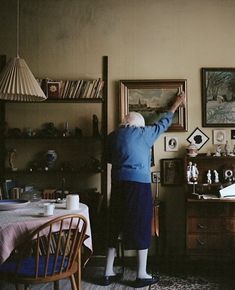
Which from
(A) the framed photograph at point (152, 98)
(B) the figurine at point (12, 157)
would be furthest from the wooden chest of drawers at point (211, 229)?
(B) the figurine at point (12, 157)

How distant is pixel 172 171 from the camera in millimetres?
4594

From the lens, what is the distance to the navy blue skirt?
3.60 m

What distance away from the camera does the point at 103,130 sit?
4.54m

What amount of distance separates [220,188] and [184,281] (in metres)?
1.07

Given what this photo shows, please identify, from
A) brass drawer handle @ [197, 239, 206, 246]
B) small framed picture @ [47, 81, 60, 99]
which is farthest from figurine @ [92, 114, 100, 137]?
brass drawer handle @ [197, 239, 206, 246]

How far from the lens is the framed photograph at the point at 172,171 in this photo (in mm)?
4586

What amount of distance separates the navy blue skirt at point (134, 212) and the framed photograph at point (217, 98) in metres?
1.42

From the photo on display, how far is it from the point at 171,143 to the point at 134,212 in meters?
1.30

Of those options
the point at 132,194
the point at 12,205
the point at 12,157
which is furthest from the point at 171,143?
the point at 12,205

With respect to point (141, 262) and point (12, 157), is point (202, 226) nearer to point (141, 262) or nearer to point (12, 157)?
point (141, 262)

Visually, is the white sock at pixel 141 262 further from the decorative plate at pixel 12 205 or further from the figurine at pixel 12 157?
the figurine at pixel 12 157

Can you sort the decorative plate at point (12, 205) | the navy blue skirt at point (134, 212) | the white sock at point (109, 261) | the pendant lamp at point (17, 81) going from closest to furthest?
the decorative plate at point (12, 205) → the pendant lamp at point (17, 81) → the navy blue skirt at point (134, 212) → the white sock at point (109, 261)

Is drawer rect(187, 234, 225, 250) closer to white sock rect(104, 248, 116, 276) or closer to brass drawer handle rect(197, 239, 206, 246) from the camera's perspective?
brass drawer handle rect(197, 239, 206, 246)

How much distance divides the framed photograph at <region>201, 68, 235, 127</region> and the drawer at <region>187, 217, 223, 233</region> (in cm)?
119
